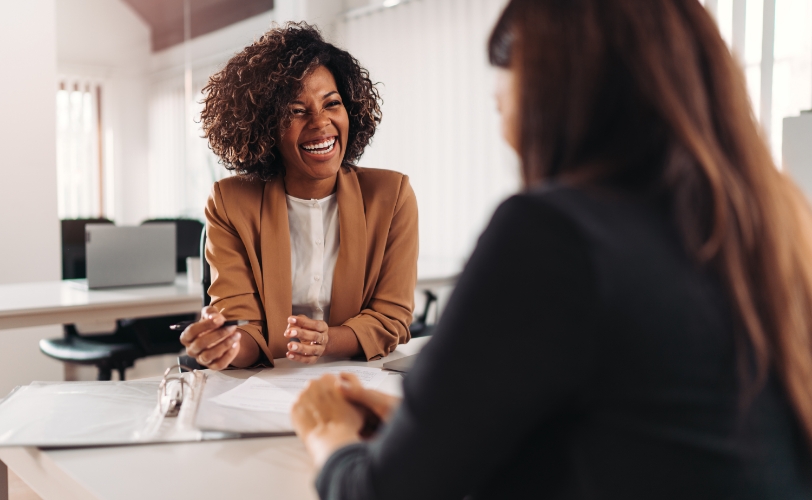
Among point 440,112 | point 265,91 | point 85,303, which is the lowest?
point 85,303

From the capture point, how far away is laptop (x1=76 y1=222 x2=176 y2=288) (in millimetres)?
2762

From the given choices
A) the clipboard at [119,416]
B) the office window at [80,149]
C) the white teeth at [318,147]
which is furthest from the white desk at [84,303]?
the office window at [80,149]

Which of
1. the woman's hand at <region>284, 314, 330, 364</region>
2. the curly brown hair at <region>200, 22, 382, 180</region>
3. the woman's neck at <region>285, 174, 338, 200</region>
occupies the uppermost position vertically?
the curly brown hair at <region>200, 22, 382, 180</region>

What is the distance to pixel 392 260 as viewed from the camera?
62.8 inches

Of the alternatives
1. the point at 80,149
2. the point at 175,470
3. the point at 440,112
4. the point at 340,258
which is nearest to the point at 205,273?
the point at 340,258

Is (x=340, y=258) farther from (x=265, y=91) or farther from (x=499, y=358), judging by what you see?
(x=499, y=358)

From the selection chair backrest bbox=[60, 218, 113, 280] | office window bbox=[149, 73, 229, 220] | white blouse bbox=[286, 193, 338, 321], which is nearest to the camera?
white blouse bbox=[286, 193, 338, 321]

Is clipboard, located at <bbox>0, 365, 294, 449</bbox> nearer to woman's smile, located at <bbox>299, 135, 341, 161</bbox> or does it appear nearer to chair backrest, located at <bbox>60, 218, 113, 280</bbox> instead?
woman's smile, located at <bbox>299, 135, 341, 161</bbox>

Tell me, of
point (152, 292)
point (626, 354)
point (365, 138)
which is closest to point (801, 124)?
point (365, 138)

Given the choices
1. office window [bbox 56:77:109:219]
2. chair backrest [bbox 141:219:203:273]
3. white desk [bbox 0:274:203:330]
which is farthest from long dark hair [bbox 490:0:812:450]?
office window [bbox 56:77:109:219]

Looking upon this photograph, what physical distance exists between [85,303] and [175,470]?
6.00ft

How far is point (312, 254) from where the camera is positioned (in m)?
1.60

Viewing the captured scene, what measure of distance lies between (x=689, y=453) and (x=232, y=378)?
0.92 meters

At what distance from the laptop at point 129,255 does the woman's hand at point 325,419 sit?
222 centimetres
